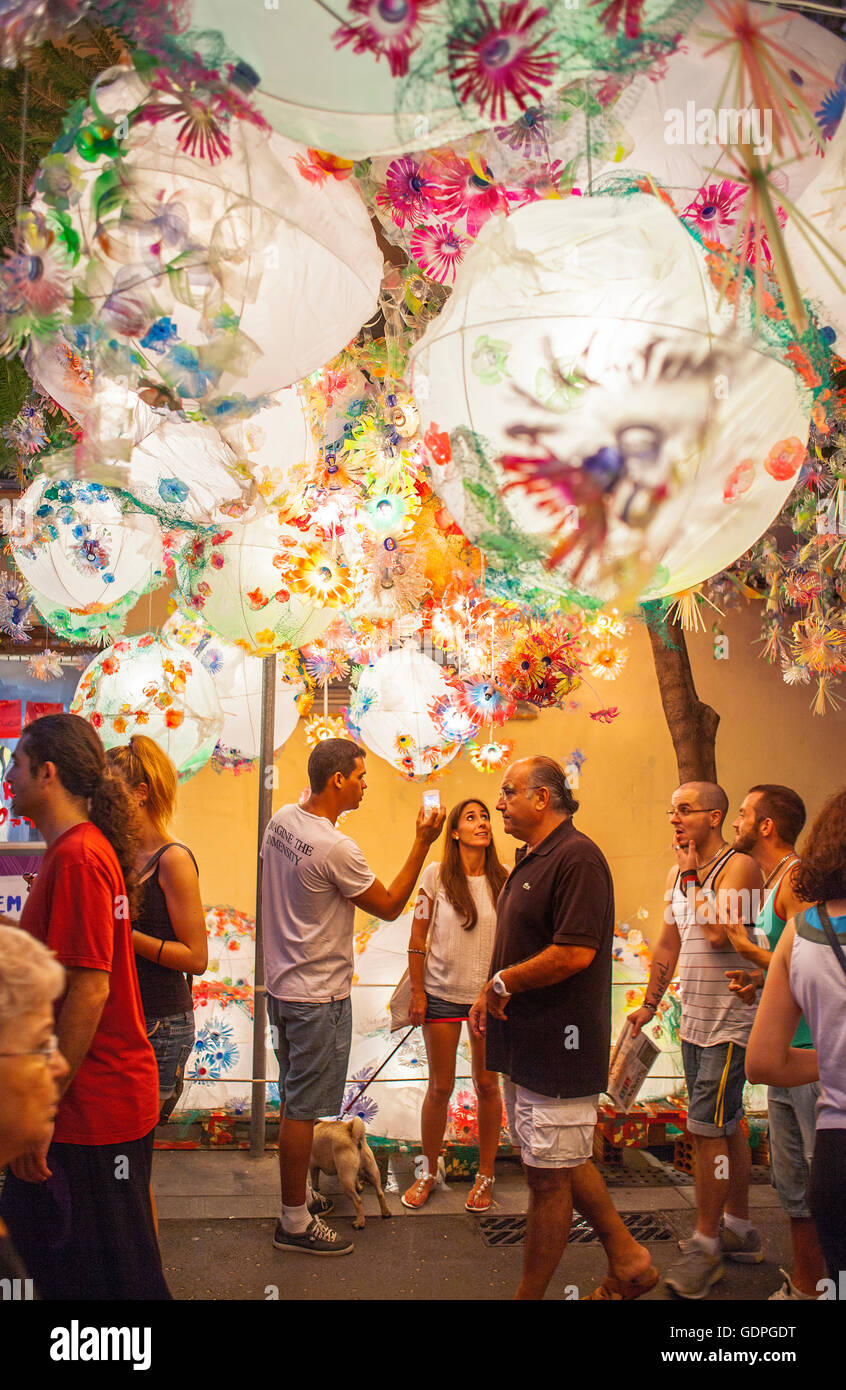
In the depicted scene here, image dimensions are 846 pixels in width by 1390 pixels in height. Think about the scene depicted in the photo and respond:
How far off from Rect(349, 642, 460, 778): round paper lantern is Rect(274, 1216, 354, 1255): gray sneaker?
1.47 m

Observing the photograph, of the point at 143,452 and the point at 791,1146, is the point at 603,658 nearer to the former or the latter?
the point at 791,1146

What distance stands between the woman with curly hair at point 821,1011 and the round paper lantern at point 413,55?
4.27ft

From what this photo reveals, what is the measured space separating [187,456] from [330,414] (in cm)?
114

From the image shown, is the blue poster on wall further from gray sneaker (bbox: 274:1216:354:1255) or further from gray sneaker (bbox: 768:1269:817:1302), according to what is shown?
gray sneaker (bbox: 768:1269:817:1302)

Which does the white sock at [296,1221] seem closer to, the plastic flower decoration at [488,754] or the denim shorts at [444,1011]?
the denim shorts at [444,1011]

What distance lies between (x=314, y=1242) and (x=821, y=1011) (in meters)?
1.96

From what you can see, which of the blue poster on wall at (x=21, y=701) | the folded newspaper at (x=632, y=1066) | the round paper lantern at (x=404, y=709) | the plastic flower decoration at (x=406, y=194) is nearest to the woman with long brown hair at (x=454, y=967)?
the round paper lantern at (x=404, y=709)

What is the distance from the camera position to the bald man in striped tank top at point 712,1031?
292 centimetres

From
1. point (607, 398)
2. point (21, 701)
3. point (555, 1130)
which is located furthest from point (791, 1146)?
point (21, 701)

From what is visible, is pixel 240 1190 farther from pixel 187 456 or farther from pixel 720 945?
pixel 187 456

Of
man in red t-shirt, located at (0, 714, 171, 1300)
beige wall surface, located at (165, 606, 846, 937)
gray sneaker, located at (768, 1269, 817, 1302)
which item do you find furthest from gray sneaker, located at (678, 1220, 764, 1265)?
beige wall surface, located at (165, 606, 846, 937)

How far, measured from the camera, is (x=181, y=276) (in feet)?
4.94

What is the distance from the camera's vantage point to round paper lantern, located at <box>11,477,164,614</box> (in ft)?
11.0

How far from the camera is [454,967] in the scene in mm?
3703
